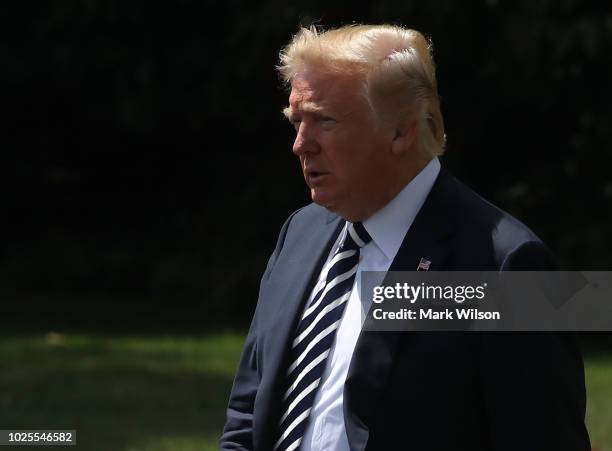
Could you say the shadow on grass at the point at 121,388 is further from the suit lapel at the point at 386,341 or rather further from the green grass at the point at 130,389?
the suit lapel at the point at 386,341

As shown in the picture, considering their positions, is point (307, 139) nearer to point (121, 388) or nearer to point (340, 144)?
point (340, 144)

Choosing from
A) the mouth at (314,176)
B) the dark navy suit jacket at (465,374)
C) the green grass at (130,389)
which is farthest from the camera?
the green grass at (130,389)

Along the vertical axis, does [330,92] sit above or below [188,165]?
below

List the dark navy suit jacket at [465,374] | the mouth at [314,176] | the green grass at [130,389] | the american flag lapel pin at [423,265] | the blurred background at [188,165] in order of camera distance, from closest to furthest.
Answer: the dark navy suit jacket at [465,374] → the american flag lapel pin at [423,265] → the mouth at [314,176] → the green grass at [130,389] → the blurred background at [188,165]

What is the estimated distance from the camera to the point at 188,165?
14281 mm

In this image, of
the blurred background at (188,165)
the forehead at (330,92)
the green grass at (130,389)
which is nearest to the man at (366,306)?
the forehead at (330,92)

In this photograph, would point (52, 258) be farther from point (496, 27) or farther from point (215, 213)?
point (496, 27)

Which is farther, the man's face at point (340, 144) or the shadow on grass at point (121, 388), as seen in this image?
the shadow on grass at point (121, 388)

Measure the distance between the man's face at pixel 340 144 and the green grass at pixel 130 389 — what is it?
4.29 metres

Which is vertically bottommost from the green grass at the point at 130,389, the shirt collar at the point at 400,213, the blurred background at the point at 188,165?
the shirt collar at the point at 400,213

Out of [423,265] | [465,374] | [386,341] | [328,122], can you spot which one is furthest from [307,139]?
[465,374]

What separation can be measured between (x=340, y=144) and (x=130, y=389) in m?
5.93

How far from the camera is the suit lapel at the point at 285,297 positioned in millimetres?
2965

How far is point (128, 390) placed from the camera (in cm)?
848
